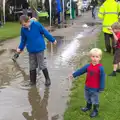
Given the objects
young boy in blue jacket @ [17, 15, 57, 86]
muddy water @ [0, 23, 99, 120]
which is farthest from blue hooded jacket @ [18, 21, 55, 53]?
muddy water @ [0, 23, 99, 120]

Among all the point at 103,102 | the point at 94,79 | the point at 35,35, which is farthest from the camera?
the point at 35,35

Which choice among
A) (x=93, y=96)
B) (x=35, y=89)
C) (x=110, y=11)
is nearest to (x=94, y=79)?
(x=93, y=96)

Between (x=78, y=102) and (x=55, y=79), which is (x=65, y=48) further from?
(x=78, y=102)

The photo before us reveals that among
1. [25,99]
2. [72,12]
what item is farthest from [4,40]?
[72,12]

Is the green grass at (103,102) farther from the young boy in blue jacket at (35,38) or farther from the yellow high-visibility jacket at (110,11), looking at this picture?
the yellow high-visibility jacket at (110,11)

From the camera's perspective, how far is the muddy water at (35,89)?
5711 millimetres

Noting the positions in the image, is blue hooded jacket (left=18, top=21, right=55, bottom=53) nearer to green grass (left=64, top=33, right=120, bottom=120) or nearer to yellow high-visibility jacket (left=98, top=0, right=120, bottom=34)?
green grass (left=64, top=33, right=120, bottom=120)

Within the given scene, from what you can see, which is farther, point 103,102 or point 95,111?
point 103,102

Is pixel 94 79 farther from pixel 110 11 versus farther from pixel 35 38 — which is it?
pixel 110 11

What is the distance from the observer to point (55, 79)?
7.88 metres

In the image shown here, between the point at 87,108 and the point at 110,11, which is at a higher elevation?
the point at 110,11

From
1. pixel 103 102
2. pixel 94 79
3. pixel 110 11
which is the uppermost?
pixel 110 11

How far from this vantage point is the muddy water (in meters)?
5.71

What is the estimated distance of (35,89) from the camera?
7.09 metres
